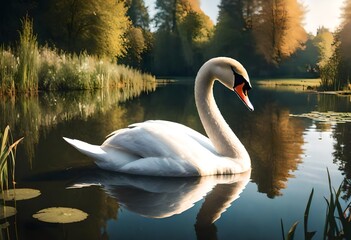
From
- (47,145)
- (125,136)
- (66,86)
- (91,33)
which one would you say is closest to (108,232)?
(125,136)

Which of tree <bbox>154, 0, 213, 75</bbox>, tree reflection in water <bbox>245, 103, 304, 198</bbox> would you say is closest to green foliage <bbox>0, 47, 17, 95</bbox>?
tree reflection in water <bbox>245, 103, 304, 198</bbox>

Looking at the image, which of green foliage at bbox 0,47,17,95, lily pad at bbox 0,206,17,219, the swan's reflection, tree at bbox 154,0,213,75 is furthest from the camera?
tree at bbox 154,0,213,75

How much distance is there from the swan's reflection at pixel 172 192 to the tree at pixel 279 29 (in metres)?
38.3

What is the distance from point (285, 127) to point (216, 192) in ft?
15.8

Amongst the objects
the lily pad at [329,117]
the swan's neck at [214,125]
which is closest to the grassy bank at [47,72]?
the lily pad at [329,117]

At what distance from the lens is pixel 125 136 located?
Result: 4816mm

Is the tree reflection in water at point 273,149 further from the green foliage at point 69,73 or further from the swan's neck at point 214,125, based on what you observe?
the green foliage at point 69,73

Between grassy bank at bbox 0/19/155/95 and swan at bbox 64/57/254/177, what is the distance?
957 cm

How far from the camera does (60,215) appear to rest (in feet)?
11.4

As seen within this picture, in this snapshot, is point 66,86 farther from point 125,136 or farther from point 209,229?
point 209,229

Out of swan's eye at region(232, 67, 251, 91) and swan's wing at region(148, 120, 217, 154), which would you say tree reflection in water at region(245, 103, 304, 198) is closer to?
swan's wing at region(148, 120, 217, 154)

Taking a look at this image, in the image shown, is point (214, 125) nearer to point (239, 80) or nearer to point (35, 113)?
point (239, 80)

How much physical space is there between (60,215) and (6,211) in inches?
18.2

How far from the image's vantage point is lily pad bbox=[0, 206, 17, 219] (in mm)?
3511
